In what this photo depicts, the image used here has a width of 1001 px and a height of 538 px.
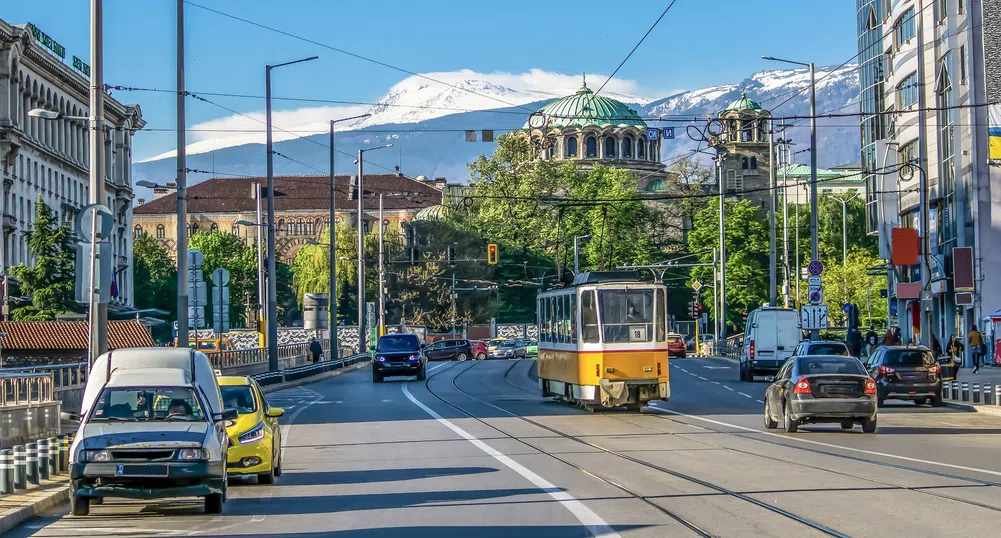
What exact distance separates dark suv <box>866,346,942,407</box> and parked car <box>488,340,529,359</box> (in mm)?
61529

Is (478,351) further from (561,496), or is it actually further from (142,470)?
(142,470)

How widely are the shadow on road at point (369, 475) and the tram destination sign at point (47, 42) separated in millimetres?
65318

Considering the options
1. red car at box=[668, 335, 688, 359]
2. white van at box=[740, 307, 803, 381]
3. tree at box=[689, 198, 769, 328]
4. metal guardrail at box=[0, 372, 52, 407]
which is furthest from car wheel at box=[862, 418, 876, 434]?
tree at box=[689, 198, 769, 328]

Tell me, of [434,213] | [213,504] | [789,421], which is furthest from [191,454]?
[434,213]

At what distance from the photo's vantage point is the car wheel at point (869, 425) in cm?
2644

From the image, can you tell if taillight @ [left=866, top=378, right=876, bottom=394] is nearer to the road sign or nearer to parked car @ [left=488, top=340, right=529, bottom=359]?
the road sign

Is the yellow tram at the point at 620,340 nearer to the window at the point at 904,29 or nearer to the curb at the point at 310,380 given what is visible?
the curb at the point at 310,380

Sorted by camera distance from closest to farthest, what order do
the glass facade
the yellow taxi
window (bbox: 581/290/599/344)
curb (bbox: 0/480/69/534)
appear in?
curb (bbox: 0/480/69/534), the yellow taxi, window (bbox: 581/290/599/344), the glass facade

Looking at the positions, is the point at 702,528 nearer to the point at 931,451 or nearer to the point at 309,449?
the point at 931,451

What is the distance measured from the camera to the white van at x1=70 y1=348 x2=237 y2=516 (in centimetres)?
1410

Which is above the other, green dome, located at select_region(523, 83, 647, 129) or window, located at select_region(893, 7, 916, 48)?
green dome, located at select_region(523, 83, 647, 129)

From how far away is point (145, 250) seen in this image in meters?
149

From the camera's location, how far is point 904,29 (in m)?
66.9

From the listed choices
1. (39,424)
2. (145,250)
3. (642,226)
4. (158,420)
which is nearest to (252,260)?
(145,250)
